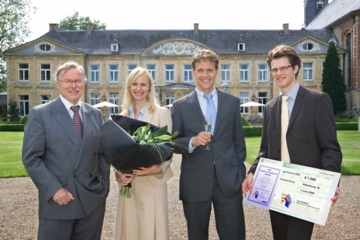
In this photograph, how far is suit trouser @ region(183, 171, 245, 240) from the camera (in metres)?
3.40

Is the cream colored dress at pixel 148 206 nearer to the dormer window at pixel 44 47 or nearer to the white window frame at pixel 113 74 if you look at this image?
the white window frame at pixel 113 74

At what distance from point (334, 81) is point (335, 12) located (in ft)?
35.6

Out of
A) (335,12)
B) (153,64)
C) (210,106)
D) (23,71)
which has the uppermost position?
(335,12)

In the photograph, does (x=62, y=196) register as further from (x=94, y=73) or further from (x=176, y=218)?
(x=94, y=73)

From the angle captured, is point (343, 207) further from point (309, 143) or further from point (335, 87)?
point (335, 87)

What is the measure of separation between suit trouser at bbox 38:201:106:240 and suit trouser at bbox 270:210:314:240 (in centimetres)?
155

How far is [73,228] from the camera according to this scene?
3090mm

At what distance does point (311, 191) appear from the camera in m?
2.82

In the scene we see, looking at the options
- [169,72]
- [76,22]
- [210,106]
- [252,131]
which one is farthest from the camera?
[76,22]

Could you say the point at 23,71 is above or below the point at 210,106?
above

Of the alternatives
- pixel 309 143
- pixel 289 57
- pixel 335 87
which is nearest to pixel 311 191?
pixel 309 143

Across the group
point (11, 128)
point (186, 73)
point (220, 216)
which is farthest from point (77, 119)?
point (186, 73)

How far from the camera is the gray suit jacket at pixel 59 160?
2848 mm

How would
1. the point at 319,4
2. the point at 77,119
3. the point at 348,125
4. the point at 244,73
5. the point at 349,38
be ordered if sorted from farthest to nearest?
1. the point at 319,4
2. the point at 349,38
3. the point at 244,73
4. the point at 348,125
5. the point at 77,119
